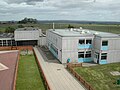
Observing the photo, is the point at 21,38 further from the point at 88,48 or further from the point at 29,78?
the point at 29,78

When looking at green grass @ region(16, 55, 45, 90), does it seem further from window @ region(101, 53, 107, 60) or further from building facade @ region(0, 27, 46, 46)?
building facade @ region(0, 27, 46, 46)

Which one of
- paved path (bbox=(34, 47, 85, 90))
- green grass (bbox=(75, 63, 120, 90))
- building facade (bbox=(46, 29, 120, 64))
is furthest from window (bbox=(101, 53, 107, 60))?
paved path (bbox=(34, 47, 85, 90))

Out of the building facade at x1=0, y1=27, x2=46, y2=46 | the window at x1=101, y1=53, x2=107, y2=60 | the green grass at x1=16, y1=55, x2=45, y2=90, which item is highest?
the building facade at x1=0, y1=27, x2=46, y2=46

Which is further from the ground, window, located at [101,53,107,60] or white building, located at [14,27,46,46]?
white building, located at [14,27,46,46]

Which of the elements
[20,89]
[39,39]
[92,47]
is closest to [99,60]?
[92,47]

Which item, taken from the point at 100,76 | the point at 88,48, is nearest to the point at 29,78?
the point at 100,76

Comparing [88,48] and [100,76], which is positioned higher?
[88,48]

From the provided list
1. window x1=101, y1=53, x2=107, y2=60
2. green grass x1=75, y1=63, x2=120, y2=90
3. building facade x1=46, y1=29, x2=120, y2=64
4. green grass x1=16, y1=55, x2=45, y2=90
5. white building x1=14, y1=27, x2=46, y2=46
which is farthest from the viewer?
white building x1=14, y1=27, x2=46, y2=46

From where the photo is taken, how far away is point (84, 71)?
940 inches

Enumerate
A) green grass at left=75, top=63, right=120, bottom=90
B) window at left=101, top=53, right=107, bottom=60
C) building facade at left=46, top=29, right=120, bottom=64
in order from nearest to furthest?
green grass at left=75, top=63, right=120, bottom=90
building facade at left=46, top=29, right=120, bottom=64
window at left=101, top=53, right=107, bottom=60

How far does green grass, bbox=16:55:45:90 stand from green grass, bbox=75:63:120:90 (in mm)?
5651

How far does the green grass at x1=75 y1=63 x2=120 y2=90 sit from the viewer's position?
1861 centimetres

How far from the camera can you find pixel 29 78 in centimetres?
2147

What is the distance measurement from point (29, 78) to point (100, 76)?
Result: 8770mm
